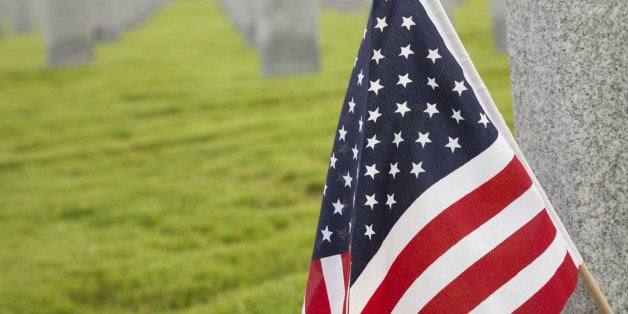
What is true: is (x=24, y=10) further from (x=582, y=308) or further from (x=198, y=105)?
(x=582, y=308)

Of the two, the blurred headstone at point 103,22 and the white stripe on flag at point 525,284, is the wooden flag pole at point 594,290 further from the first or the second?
the blurred headstone at point 103,22

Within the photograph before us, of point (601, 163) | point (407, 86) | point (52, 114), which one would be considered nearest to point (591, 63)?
point (601, 163)

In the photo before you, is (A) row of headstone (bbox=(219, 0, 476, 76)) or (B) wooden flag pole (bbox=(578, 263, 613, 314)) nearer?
(B) wooden flag pole (bbox=(578, 263, 613, 314))

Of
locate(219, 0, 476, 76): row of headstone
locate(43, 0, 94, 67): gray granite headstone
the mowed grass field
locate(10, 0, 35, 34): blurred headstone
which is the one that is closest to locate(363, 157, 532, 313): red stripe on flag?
the mowed grass field

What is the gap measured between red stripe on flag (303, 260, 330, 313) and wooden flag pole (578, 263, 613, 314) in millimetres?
733

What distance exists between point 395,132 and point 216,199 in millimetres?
4275

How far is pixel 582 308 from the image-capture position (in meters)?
2.62

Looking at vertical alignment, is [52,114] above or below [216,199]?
below

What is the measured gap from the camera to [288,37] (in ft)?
39.3

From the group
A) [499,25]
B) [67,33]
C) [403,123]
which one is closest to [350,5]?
[67,33]

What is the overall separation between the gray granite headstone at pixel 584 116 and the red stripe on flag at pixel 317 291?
76 cm

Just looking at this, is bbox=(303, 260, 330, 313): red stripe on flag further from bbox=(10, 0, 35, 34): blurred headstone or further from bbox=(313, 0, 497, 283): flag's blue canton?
bbox=(10, 0, 35, 34): blurred headstone

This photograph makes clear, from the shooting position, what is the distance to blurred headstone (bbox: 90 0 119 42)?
21.8m

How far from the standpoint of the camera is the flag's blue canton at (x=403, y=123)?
2373 mm
